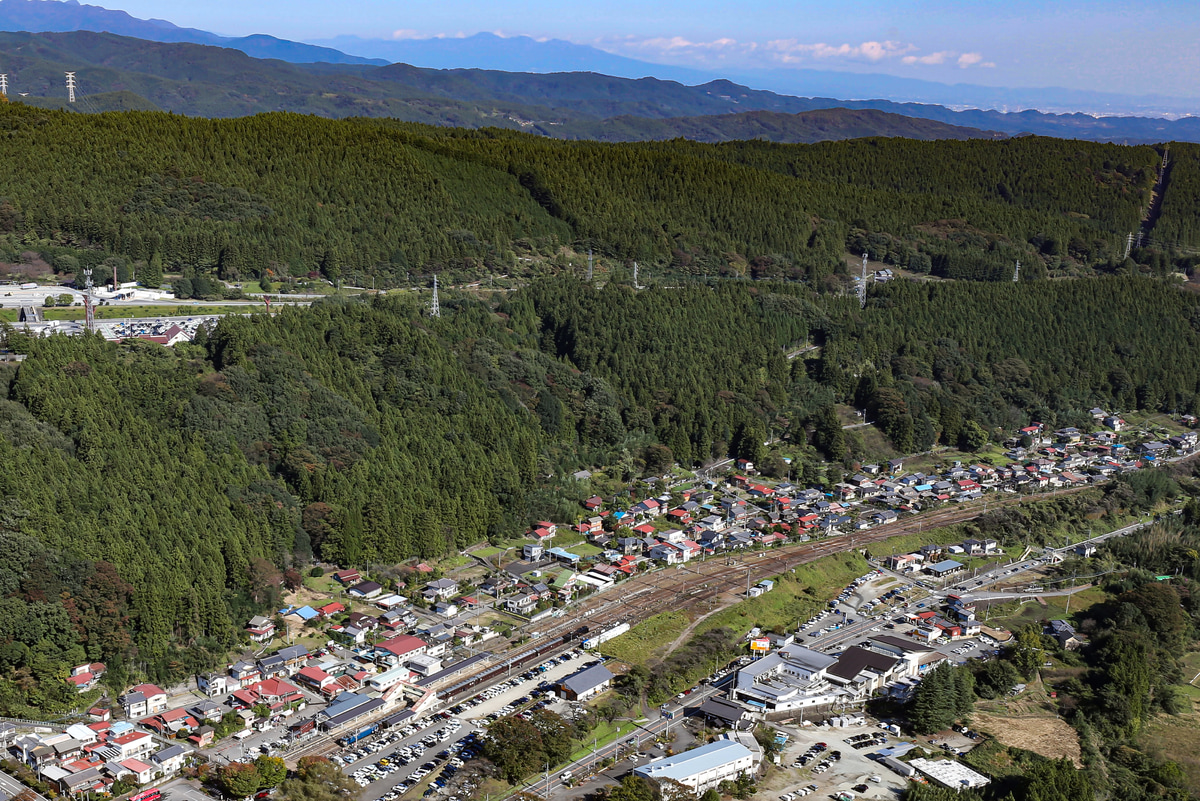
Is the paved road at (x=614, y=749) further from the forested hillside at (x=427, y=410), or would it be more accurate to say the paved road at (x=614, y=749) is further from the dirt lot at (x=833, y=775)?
the forested hillside at (x=427, y=410)

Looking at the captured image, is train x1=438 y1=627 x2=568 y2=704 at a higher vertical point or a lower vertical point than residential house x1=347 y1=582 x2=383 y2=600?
lower

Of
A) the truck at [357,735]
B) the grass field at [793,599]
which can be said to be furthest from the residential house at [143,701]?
the grass field at [793,599]

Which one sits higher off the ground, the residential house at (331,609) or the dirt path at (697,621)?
the residential house at (331,609)

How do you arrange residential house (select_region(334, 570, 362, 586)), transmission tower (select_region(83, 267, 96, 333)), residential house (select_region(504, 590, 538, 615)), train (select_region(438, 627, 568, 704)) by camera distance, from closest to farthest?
train (select_region(438, 627, 568, 704))
residential house (select_region(504, 590, 538, 615))
residential house (select_region(334, 570, 362, 586))
transmission tower (select_region(83, 267, 96, 333))

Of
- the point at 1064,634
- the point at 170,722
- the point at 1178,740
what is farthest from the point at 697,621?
the point at 170,722

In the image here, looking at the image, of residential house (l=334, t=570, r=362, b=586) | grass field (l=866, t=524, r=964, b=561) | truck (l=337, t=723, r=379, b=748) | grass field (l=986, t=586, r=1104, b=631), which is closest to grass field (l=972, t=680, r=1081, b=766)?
grass field (l=986, t=586, r=1104, b=631)

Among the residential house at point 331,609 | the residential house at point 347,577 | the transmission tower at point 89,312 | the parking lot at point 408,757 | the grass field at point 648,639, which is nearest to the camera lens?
the parking lot at point 408,757

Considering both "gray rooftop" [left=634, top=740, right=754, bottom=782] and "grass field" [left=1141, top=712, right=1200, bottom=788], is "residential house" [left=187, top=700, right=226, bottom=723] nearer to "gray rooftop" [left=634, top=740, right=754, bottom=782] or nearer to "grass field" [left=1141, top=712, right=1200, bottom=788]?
"gray rooftop" [left=634, top=740, right=754, bottom=782]
